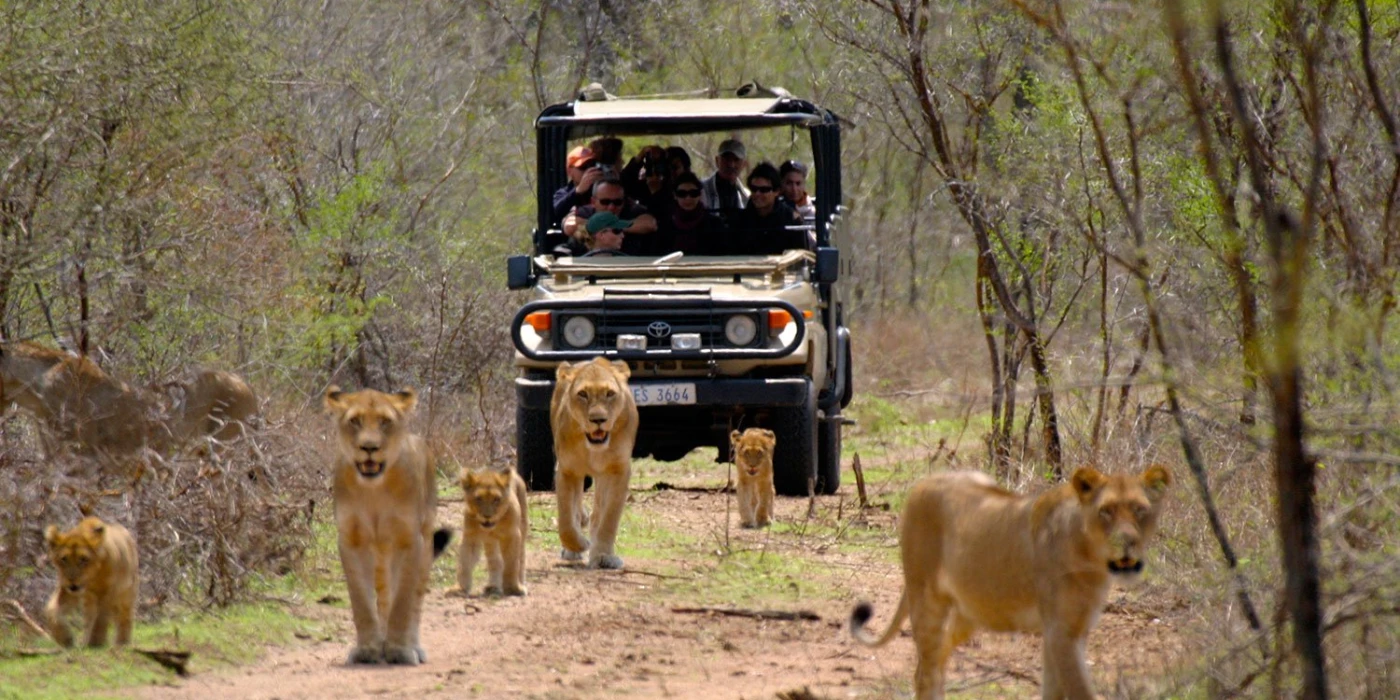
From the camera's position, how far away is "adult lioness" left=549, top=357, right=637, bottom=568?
29.9 feet

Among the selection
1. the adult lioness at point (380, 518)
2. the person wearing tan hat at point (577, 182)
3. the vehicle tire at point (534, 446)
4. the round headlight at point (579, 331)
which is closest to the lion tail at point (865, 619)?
the adult lioness at point (380, 518)

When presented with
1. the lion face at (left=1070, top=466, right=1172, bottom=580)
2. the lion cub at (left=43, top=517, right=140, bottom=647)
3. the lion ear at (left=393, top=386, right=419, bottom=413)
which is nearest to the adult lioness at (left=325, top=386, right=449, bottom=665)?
the lion ear at (left=393, top=386, right=419, bottom=413)

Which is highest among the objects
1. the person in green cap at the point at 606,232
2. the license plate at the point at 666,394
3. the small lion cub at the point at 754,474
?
the person in green cap at the point at 606,232

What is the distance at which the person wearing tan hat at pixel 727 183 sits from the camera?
13.2 m

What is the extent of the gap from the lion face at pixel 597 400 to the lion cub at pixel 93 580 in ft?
8.72

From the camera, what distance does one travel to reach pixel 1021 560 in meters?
5.39

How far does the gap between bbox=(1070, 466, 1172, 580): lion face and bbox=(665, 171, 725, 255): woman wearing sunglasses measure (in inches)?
298

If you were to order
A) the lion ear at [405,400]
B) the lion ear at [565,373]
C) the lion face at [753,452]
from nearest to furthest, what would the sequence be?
1. the lion ear at [405,400]
2. the lion ear at [565,373]
3. the lion face at [753,452]

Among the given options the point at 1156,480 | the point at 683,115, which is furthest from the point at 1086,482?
the point at 683,115

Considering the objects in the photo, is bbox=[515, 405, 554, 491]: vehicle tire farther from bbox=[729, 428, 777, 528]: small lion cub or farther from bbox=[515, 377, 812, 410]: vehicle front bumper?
bbox=[729, 428, 777, 528]: small lion cub

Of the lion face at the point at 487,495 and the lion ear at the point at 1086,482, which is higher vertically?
the lion ear at the point at 1086,482

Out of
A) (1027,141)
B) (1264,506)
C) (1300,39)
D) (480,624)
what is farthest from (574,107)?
(1300,39)

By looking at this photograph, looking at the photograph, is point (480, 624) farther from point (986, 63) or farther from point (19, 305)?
point (986, 63)

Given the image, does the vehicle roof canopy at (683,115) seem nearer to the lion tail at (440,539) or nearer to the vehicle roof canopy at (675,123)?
the vehicle roof canopy at (675,123)
